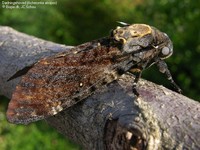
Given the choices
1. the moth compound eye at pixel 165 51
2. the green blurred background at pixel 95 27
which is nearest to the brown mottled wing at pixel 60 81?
the moth compound eye at pixel 165 51

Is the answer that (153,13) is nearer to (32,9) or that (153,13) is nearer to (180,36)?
(180,36)

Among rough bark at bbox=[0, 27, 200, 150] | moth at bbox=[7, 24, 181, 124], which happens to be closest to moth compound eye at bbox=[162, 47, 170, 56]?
moth at bbox=[7, 24, 181, 124]

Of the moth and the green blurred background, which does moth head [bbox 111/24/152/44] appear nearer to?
the moth

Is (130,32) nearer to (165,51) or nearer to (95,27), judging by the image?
(165,51)

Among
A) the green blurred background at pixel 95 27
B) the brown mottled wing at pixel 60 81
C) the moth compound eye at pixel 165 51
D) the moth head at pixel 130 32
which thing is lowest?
the green blurred background at pixel 95 27

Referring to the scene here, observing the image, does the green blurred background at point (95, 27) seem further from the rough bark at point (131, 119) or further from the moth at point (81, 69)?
the rough bark at point (131, 119)

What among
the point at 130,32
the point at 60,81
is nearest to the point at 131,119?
the point at 60,81

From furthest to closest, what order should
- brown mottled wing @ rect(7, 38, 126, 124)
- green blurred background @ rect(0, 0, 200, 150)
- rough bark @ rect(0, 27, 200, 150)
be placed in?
1. green blurred background @ rect(0, 0, 200, 150)
2. brown mottled wing @ rect(7, 38, 126, 124)
3. rough bark @ rect(0, 27, 200, 150)

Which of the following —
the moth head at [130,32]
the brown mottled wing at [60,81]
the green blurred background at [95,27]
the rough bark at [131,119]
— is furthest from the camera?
the green blurred background at [95,27]

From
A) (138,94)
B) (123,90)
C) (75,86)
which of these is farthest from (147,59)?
(138,94)
